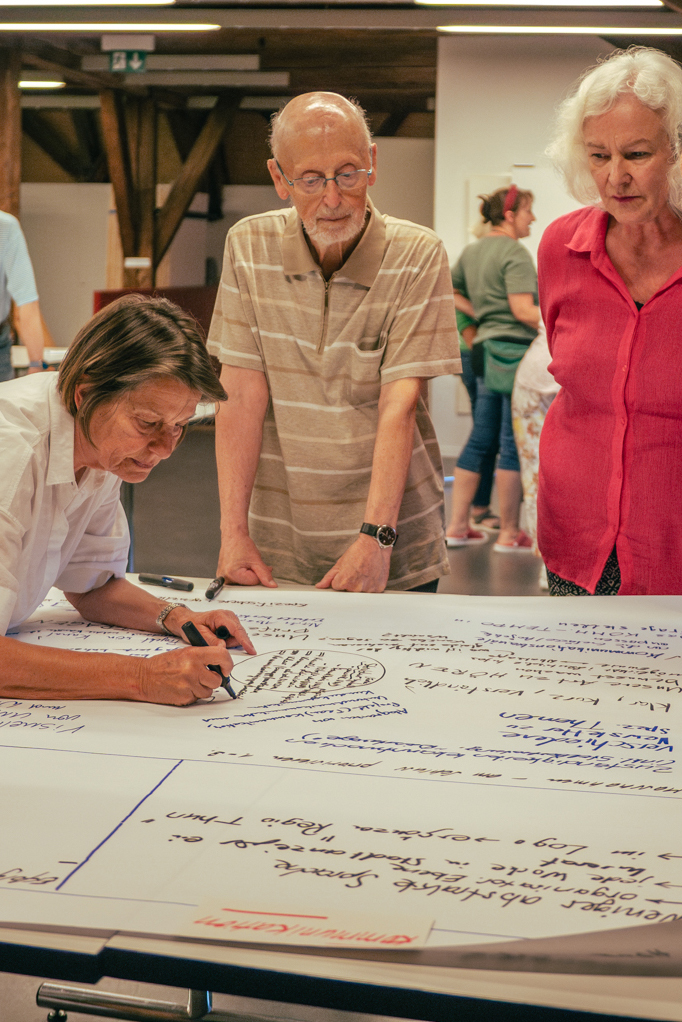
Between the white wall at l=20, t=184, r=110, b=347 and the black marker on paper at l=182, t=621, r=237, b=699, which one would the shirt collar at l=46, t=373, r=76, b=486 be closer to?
the black marker on paper at l=182, t=621, r=237, b=699

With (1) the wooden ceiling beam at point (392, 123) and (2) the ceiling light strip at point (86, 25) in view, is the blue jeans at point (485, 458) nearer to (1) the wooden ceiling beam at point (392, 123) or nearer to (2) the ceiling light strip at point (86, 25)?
(2) the ceiling light strip at point (86, 25)

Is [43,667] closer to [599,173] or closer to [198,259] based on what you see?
[599,173]

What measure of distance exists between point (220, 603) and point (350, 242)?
0.69 meters

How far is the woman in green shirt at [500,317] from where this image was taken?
488 centimetres

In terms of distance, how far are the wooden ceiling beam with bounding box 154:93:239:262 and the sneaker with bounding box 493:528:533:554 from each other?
709 cm

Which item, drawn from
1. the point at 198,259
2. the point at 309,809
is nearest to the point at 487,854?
the point at 309,809

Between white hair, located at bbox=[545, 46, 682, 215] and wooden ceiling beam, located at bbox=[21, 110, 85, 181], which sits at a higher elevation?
wooden ceiling beam, located at bbox=[21, 110, 85, 181]

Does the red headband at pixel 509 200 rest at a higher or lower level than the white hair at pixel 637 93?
higher

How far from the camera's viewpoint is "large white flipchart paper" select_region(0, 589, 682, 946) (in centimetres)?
72

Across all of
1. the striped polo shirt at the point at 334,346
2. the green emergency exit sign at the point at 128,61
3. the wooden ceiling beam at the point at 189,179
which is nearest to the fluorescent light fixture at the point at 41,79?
the wooden ceiling beam at the point at 189,179

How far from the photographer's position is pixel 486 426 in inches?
200

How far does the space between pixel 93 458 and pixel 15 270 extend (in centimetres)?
315

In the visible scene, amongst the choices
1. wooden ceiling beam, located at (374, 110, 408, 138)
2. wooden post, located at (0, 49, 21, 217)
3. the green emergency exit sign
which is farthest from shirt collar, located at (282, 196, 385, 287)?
wooden ceiling beam, located at (374, 110, 408, 138)

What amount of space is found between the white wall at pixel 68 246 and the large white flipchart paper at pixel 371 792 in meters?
12.5
